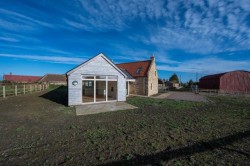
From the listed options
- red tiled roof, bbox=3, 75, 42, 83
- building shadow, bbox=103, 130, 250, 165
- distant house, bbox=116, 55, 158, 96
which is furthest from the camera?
red tiled roof, bbox=3, 75, 42, 83

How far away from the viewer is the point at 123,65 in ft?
85.4

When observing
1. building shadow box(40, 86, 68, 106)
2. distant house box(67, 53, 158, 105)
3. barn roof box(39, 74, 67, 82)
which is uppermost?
barn roof box(39, 74, 67, 82)

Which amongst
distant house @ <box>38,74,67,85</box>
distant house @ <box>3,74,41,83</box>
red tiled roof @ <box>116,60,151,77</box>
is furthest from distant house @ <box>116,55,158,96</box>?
distant house @ <box>3,74,41,83</box>

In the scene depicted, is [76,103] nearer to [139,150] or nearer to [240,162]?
[139,150]

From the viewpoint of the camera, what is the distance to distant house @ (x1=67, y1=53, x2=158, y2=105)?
37.1 ft

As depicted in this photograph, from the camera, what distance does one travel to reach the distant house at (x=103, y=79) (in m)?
11.3

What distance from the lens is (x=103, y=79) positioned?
12.7m

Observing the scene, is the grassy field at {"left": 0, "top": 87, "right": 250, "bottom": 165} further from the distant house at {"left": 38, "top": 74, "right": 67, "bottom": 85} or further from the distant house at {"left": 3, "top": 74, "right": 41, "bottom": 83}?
the distant house at {"left": 3, "top": 74, "right": 41, "bottom": 83}

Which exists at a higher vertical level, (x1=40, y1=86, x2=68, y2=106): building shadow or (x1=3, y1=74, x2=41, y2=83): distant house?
(x1=3, y1=74, x2=41, y2=83): distant house

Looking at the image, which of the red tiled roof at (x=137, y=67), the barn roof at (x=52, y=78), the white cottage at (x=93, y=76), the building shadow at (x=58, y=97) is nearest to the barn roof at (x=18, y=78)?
the barn roof at (x=52, y=78)

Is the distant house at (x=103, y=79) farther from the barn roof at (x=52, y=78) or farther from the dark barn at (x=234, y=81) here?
the barn roof at (x=52, y=78)

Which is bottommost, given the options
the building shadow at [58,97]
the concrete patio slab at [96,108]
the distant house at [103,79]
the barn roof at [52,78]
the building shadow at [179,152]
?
the building shadow at [179,152]

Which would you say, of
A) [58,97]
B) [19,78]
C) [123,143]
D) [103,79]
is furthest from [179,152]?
[19,78]

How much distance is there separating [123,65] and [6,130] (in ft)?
71.0
